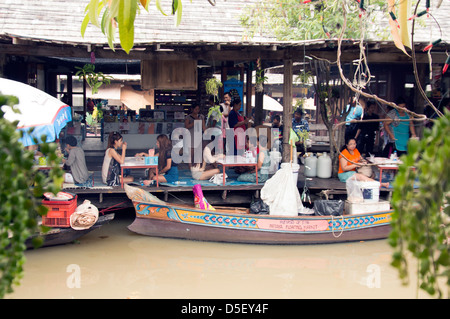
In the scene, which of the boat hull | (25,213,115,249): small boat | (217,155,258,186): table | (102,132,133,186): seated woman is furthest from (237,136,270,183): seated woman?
(25,213,115,249): small boat

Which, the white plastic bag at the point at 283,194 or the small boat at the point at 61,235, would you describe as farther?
the white plastic bag at the point at 283,194

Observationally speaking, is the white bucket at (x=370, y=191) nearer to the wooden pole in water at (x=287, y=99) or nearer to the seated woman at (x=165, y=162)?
the wooden pole in water at (x=287, y=99)

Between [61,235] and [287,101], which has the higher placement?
[287,101]

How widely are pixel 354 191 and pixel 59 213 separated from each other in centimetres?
505

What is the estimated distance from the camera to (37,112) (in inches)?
266

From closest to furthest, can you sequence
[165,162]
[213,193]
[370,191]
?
[370,191] → [213,193] → [165,162]

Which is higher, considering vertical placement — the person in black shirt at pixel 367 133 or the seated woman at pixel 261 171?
the person in black shirt at pixel 367 133

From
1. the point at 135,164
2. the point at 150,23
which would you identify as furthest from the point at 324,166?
the point at 150,23

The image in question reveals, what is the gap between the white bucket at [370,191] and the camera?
28.4 ft

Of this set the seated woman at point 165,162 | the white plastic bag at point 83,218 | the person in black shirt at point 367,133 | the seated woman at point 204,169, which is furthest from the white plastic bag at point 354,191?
the white plastic bag at point 83,218

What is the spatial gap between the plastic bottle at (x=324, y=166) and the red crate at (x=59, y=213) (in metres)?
4.99

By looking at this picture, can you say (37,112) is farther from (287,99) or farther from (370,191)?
(370,191)

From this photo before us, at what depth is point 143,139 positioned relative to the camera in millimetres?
13453

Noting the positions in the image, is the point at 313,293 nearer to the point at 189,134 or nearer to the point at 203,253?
the point at 203,253
